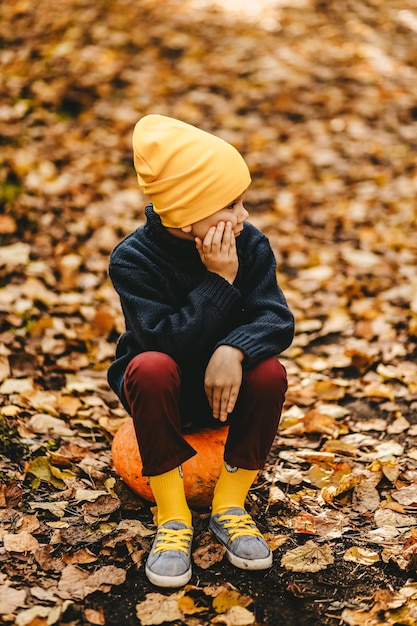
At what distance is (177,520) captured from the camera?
2.58m

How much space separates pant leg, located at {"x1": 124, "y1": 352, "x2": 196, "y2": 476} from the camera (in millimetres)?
2422

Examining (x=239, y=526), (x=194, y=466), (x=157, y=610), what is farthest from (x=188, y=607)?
(x=194, y=466)

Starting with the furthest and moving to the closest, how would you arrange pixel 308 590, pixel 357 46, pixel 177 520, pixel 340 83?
pixel 357 46 < pixel 340 83 < pixel 177 520 < pixel 308 590

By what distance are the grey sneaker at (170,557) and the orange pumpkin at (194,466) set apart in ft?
0.83

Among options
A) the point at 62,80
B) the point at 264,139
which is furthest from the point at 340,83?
the point at 62,80

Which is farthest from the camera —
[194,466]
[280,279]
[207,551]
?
[280,279]

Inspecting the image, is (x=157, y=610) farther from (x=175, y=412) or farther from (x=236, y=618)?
(x=175, y=412)

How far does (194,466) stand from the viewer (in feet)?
9.24

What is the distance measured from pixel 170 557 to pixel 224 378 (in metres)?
0.63

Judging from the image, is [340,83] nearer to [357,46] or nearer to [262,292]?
[357,46]

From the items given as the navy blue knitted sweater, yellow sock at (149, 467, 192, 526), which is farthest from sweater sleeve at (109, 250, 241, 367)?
yellow sock at (149, 467, 192, 526)

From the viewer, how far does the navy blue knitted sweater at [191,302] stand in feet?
8.30

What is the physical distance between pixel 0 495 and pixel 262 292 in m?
1.29

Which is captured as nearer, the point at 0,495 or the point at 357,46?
the point at 0,495
